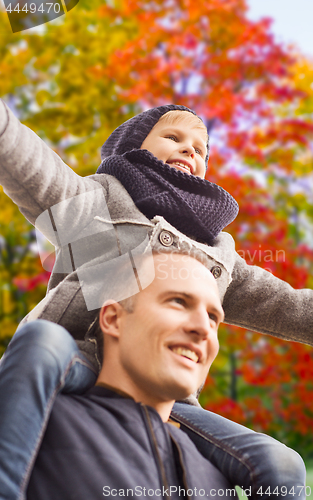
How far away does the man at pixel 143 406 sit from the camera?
1.10 metres

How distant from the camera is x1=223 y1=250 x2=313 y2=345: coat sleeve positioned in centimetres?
174

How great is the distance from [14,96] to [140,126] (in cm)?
312

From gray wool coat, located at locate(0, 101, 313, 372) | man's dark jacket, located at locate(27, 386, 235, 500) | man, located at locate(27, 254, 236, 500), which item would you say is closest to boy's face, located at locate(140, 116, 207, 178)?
gray wool coat, located at locate(0, 101, 313, 372)

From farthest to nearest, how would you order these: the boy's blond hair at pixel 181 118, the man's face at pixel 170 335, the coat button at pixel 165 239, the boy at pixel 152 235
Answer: the boy's blond hair at pixel 181 118
the coat button at pixel 165 239
the boy at pixel 152 235
the man's face at pixel 170 335

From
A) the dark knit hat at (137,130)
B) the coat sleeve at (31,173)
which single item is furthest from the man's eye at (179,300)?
the dark knit hat at (137,130)

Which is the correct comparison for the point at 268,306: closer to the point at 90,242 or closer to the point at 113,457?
the point at 90,242

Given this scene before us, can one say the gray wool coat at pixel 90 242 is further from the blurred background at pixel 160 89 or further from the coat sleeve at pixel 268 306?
the blurred background at pixel 160 89

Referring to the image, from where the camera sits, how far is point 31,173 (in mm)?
1360

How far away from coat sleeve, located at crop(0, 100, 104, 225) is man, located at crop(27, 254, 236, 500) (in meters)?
0.35

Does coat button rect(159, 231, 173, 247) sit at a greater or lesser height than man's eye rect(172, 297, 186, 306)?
greater

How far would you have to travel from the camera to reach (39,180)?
1.39 m

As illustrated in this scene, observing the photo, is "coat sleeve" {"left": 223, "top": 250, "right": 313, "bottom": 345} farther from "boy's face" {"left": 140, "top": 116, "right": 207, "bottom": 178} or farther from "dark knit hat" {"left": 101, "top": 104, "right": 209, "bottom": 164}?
"dark knit hat" {"left": 101, "top": 104, "right": 209, "bottom": 164}

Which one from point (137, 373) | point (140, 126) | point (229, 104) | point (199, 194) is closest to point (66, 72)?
point (229, 104)

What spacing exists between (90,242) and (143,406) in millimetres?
546
